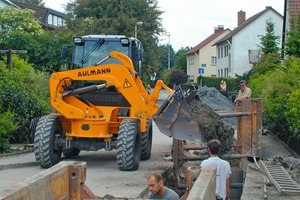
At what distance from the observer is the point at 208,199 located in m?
5.25

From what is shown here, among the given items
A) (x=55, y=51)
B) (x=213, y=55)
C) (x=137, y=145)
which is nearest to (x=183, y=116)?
(x=137, y=145)

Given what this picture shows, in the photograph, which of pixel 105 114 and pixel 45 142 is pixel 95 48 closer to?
pixel 105 114

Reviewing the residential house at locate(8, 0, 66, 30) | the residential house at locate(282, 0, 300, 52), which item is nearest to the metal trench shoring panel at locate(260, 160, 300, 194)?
the residential house at locate(282, 0, 300, 52)

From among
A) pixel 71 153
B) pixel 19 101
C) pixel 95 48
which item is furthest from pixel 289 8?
pixel 71 153

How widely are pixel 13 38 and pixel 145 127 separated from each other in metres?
28.2

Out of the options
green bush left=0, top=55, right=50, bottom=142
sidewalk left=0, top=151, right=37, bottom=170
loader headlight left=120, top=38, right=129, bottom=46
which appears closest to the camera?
sidewalk left=0, top=151, right=37, bottom=170

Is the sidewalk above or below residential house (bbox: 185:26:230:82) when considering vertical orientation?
A: below

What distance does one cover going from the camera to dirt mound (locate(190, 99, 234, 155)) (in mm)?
12747

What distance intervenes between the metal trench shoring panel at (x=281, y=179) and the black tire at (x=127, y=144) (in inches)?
108

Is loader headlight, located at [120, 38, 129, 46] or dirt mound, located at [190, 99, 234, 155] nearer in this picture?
dirt mound, located at [190, 99, 234, 155]

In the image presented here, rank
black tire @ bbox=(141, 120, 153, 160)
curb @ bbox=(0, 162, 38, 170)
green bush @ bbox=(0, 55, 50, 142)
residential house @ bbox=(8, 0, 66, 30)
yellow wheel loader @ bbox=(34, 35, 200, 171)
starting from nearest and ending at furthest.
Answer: yellow wheel loader @ bbox=(34, 35, 200, 171) → curb @ bbox=(0, 162, 38, 170) → black tire @ bbox=(141, 120, 153, 160) → green bush @ bbox=(0, 55, 50, 142) → residential house @ bbox=(8, 0, 66, 30)

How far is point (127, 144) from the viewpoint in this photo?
13156 millimetres

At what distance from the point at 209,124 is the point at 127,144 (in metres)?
1.77

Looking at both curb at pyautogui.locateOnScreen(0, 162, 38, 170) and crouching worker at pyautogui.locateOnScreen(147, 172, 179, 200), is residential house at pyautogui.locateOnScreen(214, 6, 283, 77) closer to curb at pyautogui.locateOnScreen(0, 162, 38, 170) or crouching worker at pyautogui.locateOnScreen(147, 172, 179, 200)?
curb at pyautogui.locateOnScreen(0, 162, 38, 170)
